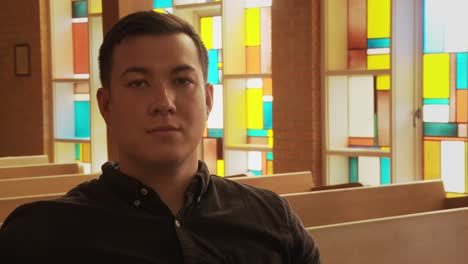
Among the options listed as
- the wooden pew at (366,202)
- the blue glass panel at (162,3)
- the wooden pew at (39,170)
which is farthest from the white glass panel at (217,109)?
the wooden pew at (366,202)

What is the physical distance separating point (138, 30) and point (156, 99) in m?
0.15

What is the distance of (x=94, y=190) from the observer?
1.47m

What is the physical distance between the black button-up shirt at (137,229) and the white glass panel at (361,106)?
12.3ft

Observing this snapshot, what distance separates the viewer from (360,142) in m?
5.26

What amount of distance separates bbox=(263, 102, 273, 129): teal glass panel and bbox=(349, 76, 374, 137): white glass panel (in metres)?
0.71

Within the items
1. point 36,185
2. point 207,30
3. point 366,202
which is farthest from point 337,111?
point 36,185

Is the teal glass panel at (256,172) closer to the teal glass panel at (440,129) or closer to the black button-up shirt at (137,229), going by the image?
the teal glass panel at (440,129)

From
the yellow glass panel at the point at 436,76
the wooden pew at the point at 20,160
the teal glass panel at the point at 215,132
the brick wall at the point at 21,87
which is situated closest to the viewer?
the wooden pew at the point at 20,160

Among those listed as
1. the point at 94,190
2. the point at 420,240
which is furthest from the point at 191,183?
the point at 420,240

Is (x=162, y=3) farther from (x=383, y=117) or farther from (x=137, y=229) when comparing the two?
(x=137, y=229)

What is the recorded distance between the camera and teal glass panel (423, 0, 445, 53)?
482 centimetres

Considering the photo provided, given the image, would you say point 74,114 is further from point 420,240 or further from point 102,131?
point 420,240

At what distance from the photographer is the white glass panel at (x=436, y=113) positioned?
15.8 ft

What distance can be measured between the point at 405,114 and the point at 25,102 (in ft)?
13.4
